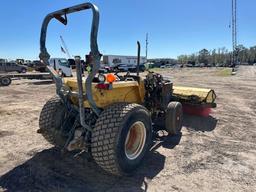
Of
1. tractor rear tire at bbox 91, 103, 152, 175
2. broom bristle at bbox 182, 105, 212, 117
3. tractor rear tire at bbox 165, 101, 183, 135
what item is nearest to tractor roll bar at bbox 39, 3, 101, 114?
tractor rear tire at bbox 91, 103, 152, 175

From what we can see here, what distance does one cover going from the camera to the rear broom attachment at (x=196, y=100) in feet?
22.5

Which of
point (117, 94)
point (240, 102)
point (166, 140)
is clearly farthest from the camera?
point (240, 102)

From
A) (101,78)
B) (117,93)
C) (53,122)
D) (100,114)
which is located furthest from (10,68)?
(100,114)

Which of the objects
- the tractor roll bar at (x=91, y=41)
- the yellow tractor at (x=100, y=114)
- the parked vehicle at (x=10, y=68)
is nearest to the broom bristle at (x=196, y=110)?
the yellow tractor at (x=100, y=114)

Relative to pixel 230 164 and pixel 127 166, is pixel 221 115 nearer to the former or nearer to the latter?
pixel 230 164

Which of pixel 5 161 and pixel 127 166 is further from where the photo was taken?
pixel 5 161

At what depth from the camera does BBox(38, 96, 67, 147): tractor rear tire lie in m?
4.21

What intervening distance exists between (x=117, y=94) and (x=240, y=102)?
7.50m

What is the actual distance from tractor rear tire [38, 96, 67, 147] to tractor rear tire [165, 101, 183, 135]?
2210mm

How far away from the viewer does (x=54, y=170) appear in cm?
398

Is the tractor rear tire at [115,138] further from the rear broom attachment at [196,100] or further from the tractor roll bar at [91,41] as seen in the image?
the rear broom attachment at [196,100]

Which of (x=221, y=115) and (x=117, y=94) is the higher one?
(x=117, y=94)

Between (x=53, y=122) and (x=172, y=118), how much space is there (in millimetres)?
2392

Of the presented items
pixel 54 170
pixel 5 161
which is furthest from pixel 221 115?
pixel 5 161
